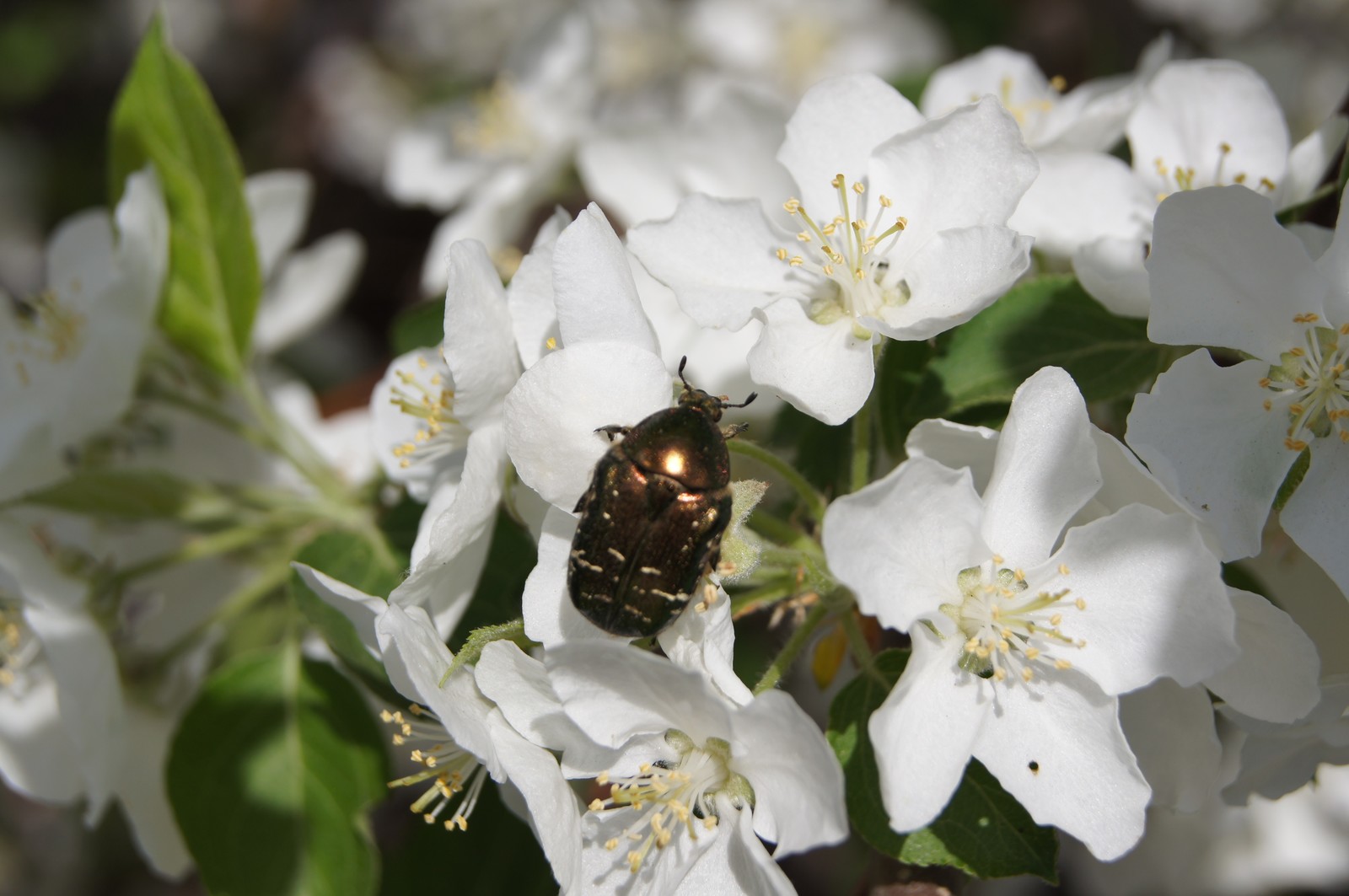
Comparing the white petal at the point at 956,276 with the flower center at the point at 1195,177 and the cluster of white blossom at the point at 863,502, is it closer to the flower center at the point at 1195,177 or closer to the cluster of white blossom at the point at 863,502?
the cluster of white blossom at the point at 863,502

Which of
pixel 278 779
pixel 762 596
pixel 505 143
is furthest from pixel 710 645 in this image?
pixel 505 143

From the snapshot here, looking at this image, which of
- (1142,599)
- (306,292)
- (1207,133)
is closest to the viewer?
(1142,599)

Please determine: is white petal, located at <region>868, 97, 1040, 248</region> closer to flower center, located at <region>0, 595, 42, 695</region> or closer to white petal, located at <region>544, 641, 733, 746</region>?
white petal, located at <region>544, 641, 733, 746</region>

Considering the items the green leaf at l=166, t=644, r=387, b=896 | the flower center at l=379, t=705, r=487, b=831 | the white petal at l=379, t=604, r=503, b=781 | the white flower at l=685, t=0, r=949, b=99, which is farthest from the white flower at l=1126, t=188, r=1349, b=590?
the white flower at l=685, t=0, r=949, b=99

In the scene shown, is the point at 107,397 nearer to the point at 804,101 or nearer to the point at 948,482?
the point at 804,101

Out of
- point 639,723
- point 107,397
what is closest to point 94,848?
point 107,397

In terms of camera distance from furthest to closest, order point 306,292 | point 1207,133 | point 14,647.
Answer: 1. point 306,292
2. point 14,647
3. point 1207,133

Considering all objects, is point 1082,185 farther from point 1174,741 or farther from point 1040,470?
point 1174,741
